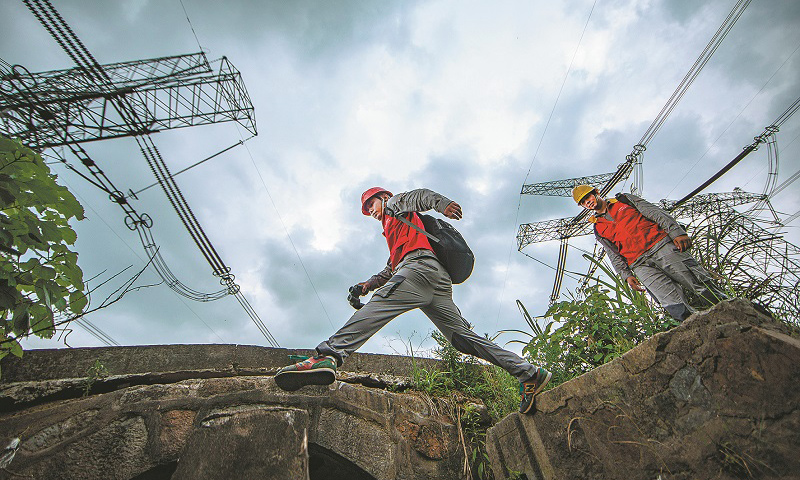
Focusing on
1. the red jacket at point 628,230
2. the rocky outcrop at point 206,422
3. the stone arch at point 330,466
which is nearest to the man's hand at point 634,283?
the red jacket at point 628,230

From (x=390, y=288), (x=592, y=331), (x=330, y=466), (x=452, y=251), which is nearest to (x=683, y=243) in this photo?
(x=592, y=331)

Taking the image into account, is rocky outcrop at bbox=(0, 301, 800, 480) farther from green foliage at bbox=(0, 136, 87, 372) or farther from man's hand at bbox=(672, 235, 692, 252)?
man's hand at bbox=(672, 235, 692, 252)

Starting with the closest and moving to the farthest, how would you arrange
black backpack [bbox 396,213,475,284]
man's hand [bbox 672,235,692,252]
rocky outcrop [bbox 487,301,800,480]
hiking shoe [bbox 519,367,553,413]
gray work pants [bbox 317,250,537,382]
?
rocky outcrop [bbox 487,301,800,480] → hiking shoe [bbox 519,367,553,413] → gray work pants [bbox 317,250,537,382] → man's hand [bbox 672,235,692,252] → black backpack [bbox 396,213,475,284]

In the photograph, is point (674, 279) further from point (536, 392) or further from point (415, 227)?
point (415, 227)

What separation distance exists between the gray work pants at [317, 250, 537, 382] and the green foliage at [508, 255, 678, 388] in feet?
0.99

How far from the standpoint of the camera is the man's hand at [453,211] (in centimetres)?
289

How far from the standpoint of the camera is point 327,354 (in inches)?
90.7

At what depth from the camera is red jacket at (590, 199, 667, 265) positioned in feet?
10.6

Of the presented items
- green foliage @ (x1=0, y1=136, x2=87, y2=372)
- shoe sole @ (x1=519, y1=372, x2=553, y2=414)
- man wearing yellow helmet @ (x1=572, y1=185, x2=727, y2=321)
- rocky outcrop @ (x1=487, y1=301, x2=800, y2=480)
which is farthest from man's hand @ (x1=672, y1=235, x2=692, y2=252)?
green foliage @ (x1=0, y1=136, x2=87, y2=372)

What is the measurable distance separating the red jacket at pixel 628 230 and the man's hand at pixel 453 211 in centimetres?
172

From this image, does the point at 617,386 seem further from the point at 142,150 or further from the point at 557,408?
the point at 142,150

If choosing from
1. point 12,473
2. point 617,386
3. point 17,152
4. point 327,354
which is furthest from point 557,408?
point 17,152

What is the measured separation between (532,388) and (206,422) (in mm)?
1870

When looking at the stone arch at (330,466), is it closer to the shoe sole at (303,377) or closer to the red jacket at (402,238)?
the shoe sole at (303,377)
